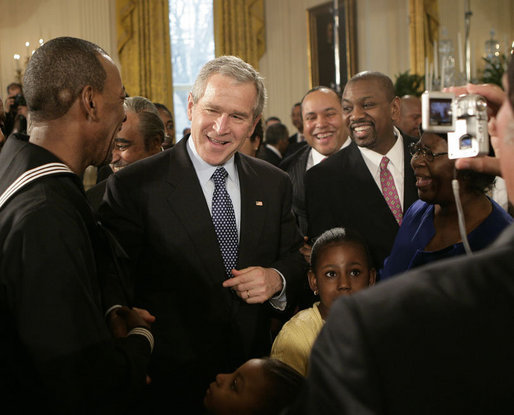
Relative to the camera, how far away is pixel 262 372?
6.04 feet

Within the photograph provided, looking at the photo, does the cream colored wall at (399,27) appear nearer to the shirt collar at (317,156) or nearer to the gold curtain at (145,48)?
the gold curtain at (145,48)

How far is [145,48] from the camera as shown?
1128 centimetres

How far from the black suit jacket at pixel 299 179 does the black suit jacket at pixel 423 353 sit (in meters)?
2.73

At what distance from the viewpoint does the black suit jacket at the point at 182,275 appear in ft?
7.30

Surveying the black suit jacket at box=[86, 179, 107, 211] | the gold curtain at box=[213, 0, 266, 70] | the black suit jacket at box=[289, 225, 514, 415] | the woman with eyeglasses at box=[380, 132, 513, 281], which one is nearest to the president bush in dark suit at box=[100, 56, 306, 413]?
the woman with eyeglasses at box=[380, 132, 513, 281]

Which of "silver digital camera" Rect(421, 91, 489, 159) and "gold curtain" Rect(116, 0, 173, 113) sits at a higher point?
"gold curtain" Rect(116, 0, 173, 113)

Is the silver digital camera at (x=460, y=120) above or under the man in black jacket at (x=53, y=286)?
above

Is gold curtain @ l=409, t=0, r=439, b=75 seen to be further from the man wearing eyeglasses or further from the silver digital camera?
the silver digital camera

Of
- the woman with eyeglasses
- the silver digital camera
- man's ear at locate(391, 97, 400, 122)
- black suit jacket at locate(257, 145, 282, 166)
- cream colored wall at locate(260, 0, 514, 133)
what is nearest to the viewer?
the silver digital camera

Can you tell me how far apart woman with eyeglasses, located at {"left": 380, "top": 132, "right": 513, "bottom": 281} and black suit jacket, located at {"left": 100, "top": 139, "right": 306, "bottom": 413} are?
19.0 inches

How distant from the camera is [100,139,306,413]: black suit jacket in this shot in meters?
2.22

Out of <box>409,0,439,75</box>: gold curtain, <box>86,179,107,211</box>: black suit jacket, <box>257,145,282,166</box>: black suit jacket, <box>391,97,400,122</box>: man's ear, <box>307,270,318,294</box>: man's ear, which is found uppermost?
<box>409,0,439,75</box>: gold curtain

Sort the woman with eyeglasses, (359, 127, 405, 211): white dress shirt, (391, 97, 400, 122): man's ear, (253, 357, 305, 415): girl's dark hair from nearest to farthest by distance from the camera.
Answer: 1. (253, 357, 305, 415): girl's dark hair
2. the woman with eyeglasses
3. (359, 127, 405, 211): white dress shirt
4. (391, 97, 400, 122): man's ear

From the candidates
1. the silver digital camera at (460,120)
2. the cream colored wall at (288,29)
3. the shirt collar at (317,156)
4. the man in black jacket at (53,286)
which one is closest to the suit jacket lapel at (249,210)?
the man in black jacket at (53,286)
